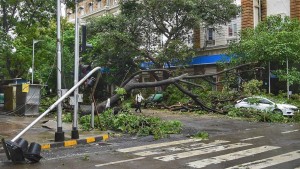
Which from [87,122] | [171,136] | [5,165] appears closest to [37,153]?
[5,165]

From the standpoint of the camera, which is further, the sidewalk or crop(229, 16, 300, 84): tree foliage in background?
crop(229, 16, 300, 84): tree foliage in background

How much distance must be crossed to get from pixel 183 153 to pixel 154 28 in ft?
91.0

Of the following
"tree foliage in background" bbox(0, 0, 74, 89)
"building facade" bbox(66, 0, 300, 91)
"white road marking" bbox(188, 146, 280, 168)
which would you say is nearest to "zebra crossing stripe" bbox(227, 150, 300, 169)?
"white road marking" bbox(188, 146, 280, 168)

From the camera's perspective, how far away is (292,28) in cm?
3056

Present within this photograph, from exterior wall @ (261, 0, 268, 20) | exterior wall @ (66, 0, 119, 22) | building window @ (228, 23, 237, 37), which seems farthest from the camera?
exterior wall @ (66, 0, 119, 22)

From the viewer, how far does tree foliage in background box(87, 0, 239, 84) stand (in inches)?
1388

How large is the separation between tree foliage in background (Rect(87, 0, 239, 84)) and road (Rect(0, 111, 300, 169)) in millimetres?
20904

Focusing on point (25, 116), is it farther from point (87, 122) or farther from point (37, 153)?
point (37, 153)

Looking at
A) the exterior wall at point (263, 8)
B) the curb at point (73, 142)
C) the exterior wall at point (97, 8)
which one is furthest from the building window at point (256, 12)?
the curb at point (73, 142)

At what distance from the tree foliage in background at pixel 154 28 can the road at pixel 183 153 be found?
68.6 ft

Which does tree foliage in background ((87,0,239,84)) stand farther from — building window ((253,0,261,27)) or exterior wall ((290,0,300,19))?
exterior wall ((290,0,300,19))

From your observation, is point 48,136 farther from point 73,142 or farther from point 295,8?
point 295,8

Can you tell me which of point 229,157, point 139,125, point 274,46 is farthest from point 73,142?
point 274,46

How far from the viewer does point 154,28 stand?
38.0 metres
